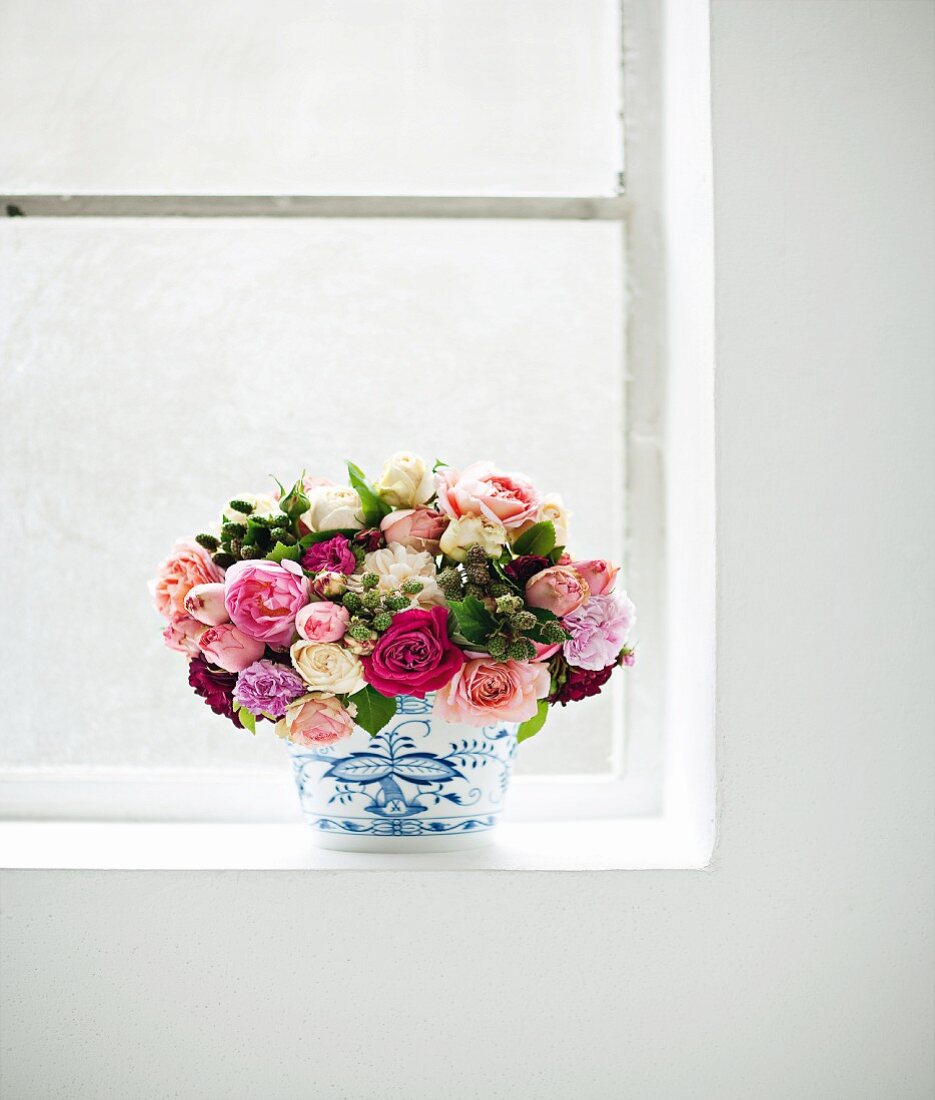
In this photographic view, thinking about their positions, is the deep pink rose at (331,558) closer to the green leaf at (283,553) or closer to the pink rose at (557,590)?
the green leaf at (283,553)

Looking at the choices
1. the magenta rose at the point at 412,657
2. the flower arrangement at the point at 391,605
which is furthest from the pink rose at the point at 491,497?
the magenta rose at the point at 412,657

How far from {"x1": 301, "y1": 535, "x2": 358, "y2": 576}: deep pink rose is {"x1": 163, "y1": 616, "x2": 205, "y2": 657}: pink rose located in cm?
12

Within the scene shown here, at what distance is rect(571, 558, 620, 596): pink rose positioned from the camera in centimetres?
96

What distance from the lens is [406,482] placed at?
3.19 ft

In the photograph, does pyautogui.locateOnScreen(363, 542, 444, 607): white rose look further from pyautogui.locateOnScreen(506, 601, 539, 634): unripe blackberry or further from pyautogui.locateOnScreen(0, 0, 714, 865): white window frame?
pyautogui.locateOnScreen(0, 0, 714, 865): white window frame

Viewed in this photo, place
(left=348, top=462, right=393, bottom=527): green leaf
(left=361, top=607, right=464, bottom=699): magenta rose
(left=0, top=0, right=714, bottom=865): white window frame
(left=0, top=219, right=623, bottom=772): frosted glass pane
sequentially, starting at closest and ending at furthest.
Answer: (left=361, top=607, right=464, bottom=699): magenta rose → (left=348, top=462, right=393, bottom=527): green leaf → (left=0, top=0, right=714, bottom=865): white window frame → (left=0, top=219, right=623, bottom=772): frosted glass pane

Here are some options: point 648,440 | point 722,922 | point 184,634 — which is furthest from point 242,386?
point 722,922

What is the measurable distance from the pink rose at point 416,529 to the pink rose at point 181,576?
167 millimetres

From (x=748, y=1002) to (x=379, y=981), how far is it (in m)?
0.34

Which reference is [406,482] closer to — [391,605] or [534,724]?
[391,605]

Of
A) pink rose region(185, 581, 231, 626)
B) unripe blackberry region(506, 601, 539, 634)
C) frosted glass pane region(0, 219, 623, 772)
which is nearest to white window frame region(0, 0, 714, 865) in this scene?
frosted glass pane region(0, 219, 623, 772)

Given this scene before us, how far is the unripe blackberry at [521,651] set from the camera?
0.89 m

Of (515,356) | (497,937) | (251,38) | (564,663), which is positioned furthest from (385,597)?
(251,38)

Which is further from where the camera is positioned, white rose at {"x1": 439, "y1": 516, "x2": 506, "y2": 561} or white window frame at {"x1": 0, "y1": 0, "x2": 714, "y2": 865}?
white window frame at {"x1": 0, "y1": 0, "x2": 714, "y2": 865}
